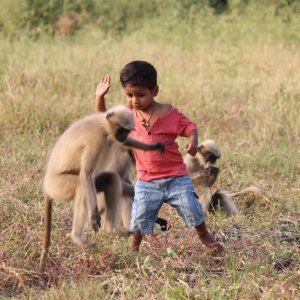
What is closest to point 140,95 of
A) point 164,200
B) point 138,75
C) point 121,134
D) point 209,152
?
point 138,75

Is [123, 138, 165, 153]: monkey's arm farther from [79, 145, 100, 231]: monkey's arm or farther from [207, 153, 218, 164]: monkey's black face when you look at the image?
[207, 153, 218, 164]: monkey's black face

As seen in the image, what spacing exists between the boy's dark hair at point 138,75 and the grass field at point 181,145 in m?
1.01

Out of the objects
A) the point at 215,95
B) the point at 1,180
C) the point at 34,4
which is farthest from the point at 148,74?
the point at 34,4

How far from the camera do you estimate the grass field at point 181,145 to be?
4762 millimetres

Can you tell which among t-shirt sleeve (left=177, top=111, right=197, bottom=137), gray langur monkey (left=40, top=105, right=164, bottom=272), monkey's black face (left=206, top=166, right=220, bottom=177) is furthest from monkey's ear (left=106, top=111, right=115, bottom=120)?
monkey's black face (left=206, top=166, right=220, bottom=177)

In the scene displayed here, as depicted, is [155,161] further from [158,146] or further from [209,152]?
[209,152]

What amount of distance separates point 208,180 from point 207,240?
71.4 inches

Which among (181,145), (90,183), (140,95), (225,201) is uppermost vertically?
(140,95)

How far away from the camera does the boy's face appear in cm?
523

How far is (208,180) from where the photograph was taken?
7.23m

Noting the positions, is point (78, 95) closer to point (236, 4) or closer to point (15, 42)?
point (15, 42)

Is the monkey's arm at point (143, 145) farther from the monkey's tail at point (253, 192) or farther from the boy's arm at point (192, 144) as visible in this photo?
the monkey's tail at point (253, 192)

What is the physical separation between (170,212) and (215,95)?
4.04 meters

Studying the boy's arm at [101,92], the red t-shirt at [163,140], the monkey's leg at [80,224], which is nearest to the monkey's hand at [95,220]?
the monkey's leg at [80,224]
